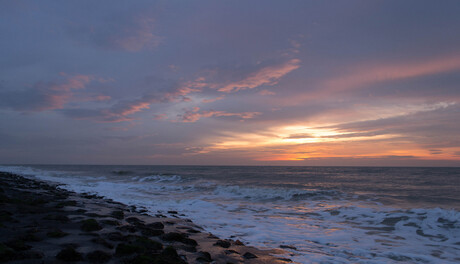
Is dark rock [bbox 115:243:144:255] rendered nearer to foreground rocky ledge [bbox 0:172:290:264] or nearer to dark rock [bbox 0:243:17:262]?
foreground rocky ledge [bbox 0:172:290:264]

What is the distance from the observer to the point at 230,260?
5.50 meters

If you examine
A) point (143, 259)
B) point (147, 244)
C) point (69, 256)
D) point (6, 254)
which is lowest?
Result: point (147, 244)


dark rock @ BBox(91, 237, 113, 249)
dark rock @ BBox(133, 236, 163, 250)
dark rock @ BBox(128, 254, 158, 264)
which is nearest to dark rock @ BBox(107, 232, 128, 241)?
dark rock @ BBox(91, 237, 113, 249)

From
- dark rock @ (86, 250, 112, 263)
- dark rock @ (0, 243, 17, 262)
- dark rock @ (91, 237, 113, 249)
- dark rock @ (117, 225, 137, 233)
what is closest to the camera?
dark rock @ (0, 243, 17, 262)

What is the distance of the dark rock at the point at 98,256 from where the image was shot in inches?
185

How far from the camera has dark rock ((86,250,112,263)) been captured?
185 inches

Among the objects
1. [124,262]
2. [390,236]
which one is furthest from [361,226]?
[124,262]

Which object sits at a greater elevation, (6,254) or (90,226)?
(6,254)

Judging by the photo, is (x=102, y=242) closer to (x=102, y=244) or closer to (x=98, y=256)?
(x=102, y=244)

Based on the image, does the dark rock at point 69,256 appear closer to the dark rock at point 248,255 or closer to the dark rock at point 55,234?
the dark rock at point 55,234

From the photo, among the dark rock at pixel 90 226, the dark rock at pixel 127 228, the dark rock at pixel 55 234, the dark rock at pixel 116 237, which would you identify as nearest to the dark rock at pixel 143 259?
the dark rock at pixel 116 237

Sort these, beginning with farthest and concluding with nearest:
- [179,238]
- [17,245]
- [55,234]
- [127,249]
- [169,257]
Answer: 1. [179,238]
2. [55,234]
3. [127,249]
4. [169,257]
5. [17,245]

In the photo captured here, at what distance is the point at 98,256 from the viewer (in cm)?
482

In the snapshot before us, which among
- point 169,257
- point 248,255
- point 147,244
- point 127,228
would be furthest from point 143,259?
point 127,228
